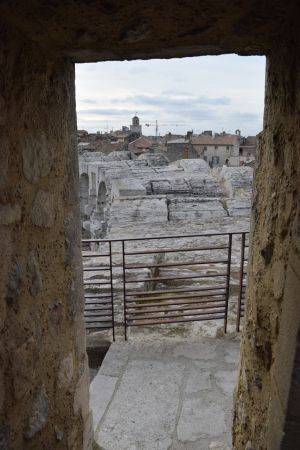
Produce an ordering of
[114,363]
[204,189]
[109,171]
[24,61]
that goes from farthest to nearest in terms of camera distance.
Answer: [109,171] < [204,189] < [114,363] < [24,61]

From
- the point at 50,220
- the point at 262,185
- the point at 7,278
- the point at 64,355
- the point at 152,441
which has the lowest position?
the point at 152,441

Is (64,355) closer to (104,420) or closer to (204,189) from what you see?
(104,420)

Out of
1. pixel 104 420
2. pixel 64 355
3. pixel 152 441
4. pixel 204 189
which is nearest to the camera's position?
pixel 64 355

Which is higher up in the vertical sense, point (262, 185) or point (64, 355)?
point (262, 185)

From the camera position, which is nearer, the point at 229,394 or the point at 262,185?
the point at 262,185

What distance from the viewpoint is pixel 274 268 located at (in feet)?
5.29

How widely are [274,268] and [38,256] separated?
96cm

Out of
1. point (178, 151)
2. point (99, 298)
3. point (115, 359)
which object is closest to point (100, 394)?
point (115, 359)

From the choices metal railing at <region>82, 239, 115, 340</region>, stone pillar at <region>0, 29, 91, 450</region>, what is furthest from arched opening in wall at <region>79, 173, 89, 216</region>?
stone pillar at <region>0, 29, 91, 450</region>

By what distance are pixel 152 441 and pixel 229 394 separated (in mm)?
756

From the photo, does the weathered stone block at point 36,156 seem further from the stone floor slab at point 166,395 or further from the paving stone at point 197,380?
the paving stone at point 197,380

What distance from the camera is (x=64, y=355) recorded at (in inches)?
80.4

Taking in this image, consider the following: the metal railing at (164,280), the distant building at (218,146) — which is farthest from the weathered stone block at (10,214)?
the distant building at (218,146)

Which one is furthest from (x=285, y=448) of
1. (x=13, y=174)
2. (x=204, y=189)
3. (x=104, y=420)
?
(x=204, y=189)
